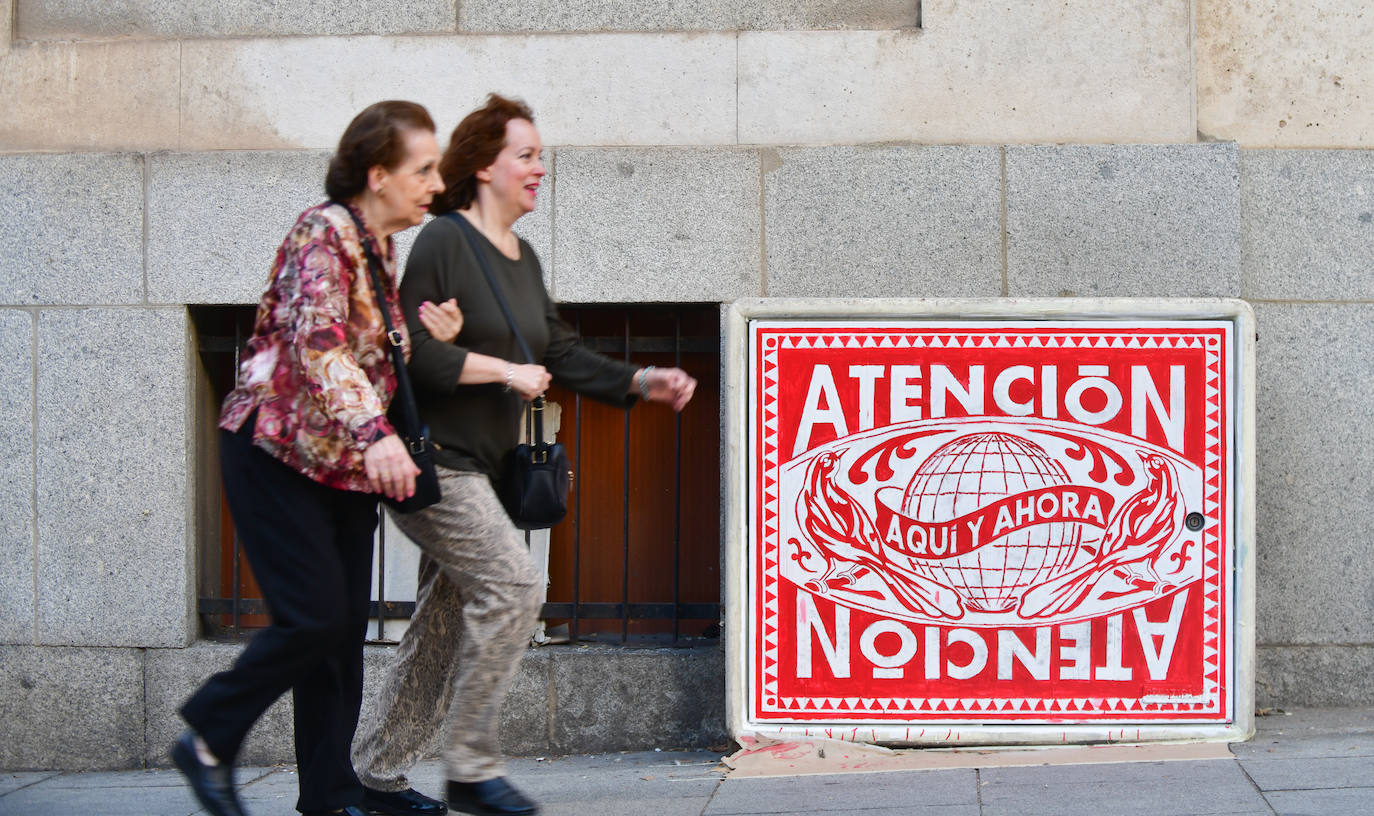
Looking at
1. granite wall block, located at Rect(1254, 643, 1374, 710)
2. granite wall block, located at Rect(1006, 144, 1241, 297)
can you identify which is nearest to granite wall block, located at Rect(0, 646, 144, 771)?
granite wall block, located at Rect(1006, 144, 1241, 297)

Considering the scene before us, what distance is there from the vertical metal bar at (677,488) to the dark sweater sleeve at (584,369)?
143 centimetres

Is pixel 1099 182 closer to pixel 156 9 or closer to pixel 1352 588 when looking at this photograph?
pixel 1352 588

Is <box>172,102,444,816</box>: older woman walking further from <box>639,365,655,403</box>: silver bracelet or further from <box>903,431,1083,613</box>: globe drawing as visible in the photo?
→ <box>903,431,1083,613</box>: globe drawing

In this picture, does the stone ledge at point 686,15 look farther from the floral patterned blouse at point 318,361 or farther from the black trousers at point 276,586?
the black trousers at point 276,586

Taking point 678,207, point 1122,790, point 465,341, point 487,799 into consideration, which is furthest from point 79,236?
point 1122,790

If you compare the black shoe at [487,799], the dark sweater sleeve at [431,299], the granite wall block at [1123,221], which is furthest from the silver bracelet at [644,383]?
the granite wall block at [1123,221]

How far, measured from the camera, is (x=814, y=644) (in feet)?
13.8

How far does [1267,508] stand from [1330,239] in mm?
1009

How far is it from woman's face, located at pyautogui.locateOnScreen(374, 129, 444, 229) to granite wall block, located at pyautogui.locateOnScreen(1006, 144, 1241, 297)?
2.38m

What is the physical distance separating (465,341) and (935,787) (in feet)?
5.93

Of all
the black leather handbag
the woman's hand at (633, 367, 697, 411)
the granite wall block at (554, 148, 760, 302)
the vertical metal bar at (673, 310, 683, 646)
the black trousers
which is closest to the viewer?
the black trousers

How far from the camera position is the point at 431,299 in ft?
10.3

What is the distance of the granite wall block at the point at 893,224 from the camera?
15.5ft

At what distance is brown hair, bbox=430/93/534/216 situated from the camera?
3.31 meters
